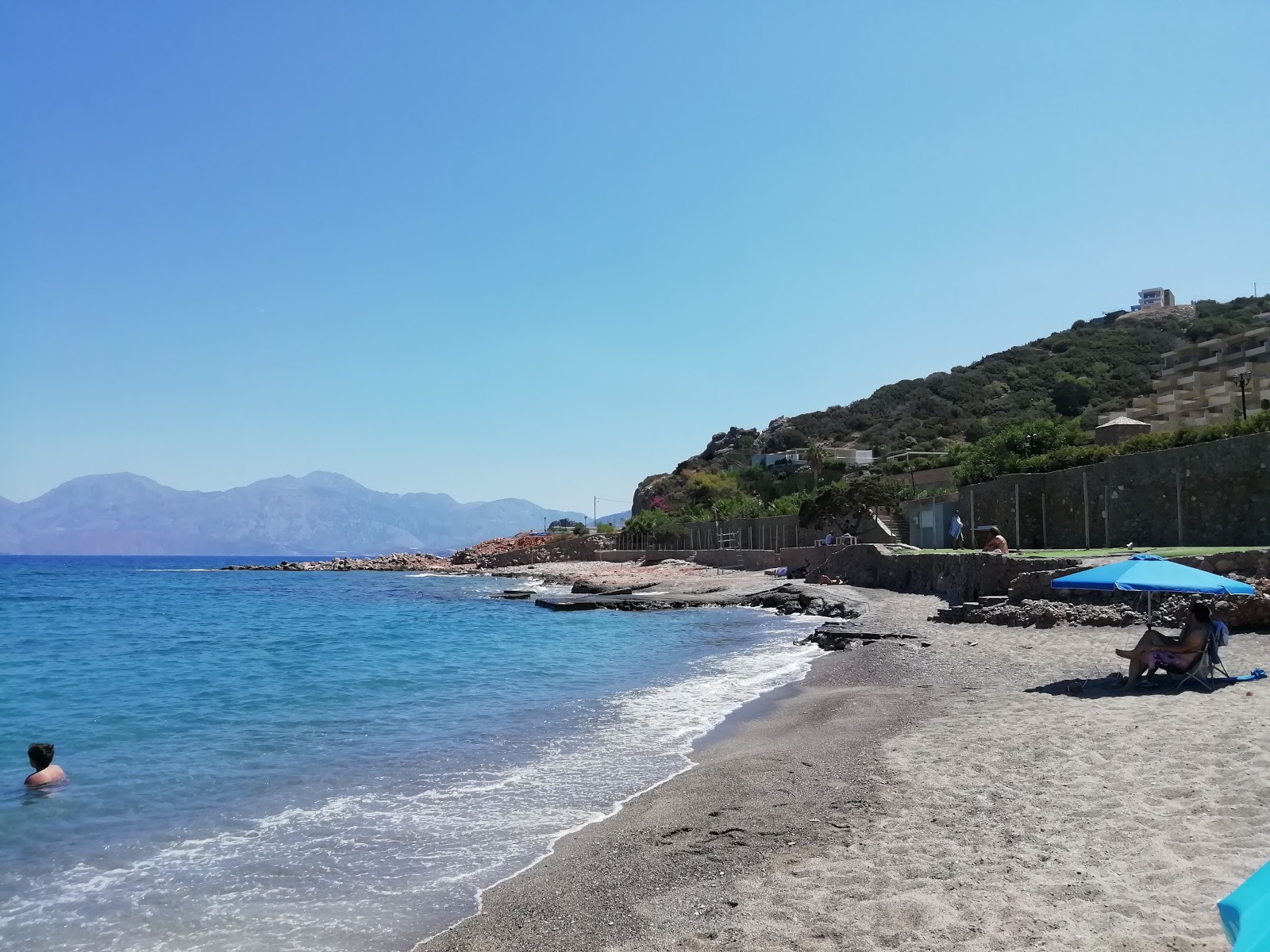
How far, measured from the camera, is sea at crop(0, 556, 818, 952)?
19.8 ft

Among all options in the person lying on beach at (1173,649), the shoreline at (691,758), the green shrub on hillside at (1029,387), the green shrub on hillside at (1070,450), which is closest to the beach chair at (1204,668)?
the person lying on beach at (1173,649)

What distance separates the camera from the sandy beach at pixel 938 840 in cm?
462

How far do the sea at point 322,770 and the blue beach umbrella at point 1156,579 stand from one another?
17.2 ft

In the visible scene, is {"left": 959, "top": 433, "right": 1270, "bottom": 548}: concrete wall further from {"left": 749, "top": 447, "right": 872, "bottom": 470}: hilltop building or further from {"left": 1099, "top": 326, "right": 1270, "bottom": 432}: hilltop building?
{"left": 749, "top": 447, "right": 872, "bottom": 470}: hilltop building

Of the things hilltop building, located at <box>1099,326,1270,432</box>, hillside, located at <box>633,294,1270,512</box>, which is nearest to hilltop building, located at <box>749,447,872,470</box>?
hillside, located at <box>633,294,1270,512</box>

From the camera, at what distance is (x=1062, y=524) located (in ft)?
88.1

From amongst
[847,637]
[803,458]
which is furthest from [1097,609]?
[803,458]

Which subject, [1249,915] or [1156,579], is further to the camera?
[1156,579]

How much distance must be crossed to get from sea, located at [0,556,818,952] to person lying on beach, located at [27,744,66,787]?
17cm

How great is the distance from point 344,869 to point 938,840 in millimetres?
4280

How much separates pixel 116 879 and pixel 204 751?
189 inches

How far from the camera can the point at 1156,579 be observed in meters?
10.4

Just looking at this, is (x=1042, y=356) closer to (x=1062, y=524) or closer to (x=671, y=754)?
(x=1062, y=524)

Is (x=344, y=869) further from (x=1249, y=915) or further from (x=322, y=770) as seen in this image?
(x=1249, y=915)
